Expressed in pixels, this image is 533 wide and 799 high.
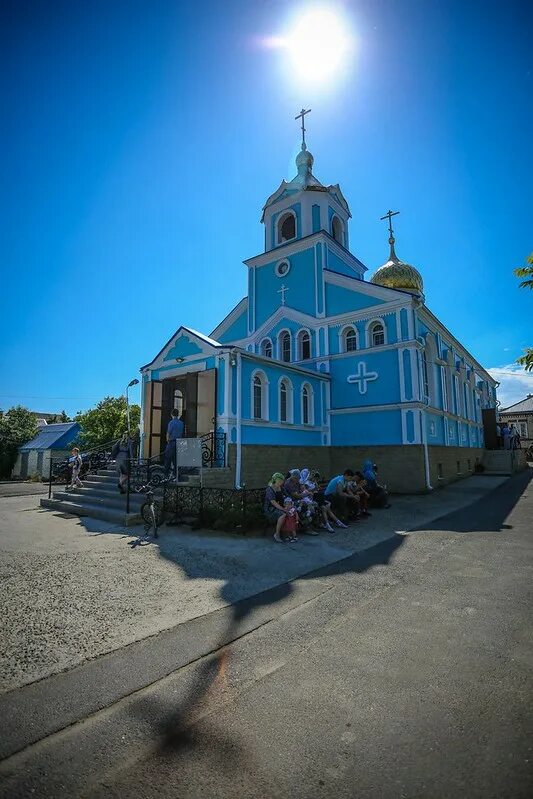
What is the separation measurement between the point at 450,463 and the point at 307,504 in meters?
14.1

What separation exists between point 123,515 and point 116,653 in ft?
21.9

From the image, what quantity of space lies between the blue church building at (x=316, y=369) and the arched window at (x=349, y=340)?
0.17 feet

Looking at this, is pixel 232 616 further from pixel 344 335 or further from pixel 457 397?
pixel 457 397

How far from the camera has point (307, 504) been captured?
9383 millimetres

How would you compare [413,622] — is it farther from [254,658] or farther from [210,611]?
[210,611]

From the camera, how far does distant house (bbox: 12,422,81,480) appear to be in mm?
32156

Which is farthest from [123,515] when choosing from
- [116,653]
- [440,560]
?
[440,560]

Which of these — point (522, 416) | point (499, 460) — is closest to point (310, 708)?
point (499, 460)

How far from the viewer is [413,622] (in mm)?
4395

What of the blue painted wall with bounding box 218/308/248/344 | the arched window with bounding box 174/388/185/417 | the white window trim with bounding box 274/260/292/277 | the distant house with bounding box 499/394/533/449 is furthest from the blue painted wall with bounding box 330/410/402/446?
the distant house with bounding box 499/394/533/449

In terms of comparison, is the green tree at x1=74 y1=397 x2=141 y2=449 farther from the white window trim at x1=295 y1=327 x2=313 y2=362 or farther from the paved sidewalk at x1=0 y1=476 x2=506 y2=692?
the paved sidewalk at x1=0 y1=476 x2=506 y2=692

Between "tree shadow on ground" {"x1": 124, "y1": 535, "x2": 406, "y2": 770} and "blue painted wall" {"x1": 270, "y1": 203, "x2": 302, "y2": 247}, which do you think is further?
"blue painted wall" {"x1": 270, "y1": 203, "x2": 302, "y2": 247}

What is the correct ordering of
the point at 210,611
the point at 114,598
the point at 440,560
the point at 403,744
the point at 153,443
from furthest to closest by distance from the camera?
1. the point at 153,443
2. the point at 440,560
3. the point at 114,598
4. the point at 210,611
5. the point at 403,744

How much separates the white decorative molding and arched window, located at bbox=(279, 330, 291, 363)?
3815 millimetres
